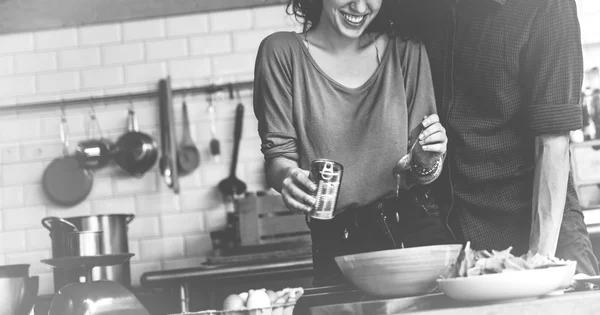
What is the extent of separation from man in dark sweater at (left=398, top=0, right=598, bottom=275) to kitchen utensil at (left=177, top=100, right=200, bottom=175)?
7.02ft

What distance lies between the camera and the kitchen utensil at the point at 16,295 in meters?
1.99

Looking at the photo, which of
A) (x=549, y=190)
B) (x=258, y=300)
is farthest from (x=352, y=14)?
(x=258, y=300)

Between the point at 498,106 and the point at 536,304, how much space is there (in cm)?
89

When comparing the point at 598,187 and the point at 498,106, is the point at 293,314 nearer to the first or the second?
the point at 498,106

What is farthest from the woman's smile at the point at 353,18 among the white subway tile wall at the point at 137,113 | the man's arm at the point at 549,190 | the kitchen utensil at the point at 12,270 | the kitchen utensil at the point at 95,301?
the white subway tile wall at the point at 137,113

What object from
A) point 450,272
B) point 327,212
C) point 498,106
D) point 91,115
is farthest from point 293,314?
point 91,115

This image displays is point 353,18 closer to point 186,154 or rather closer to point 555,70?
point 555,70

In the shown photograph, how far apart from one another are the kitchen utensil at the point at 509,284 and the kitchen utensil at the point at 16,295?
1.34 m

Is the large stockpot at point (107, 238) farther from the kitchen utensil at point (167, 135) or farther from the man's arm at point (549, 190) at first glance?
the man's arm at point (549, 190)

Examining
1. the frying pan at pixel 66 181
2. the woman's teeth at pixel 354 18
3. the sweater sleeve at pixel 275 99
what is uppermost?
the woman's teeth at pixel 354 18

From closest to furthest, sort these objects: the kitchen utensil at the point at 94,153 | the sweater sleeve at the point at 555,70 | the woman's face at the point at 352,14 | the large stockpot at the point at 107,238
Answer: the sweater sleeve at the point at 555,70 → the woman's face at the point at 352,14 → the large stockpot at the point at 107,238 → the kitchen utensil at the point at 94,153

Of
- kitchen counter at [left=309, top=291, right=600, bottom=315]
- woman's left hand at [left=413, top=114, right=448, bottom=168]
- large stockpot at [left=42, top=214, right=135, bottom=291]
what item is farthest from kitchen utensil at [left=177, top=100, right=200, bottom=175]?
kitchen counter at [left=309, top=291, right=600, bottom=315]

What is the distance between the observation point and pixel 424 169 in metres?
1.79

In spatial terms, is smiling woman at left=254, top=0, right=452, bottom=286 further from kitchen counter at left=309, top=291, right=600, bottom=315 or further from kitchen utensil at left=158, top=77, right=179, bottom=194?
kitchen utensil at left=158, top=77, right=179, bottom=194
